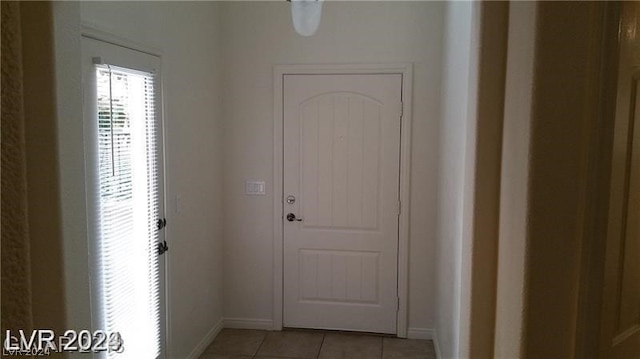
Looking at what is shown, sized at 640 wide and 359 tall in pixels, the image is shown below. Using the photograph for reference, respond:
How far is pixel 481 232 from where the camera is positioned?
3.31ft

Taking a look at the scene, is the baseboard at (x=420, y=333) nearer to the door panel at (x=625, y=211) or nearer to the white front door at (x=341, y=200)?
the white front door at (x=341, y=200)

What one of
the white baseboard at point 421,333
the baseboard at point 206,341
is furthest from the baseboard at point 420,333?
the baseboard at point 206,341

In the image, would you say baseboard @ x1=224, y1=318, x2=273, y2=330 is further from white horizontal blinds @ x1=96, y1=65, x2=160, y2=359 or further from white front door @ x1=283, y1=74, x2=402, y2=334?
white horizontal blinds @ x1=96, y1=65, x2=160, y2=359

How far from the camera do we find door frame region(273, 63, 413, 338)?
3.70 metres

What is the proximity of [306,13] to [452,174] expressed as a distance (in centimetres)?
125

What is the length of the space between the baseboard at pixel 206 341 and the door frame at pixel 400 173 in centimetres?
44

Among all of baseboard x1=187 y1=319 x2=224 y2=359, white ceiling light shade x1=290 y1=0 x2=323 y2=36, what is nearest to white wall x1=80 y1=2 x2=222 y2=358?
baseboard x1=187 y1=319 x2=224 y2=359

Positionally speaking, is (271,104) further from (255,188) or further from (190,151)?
(190,151)

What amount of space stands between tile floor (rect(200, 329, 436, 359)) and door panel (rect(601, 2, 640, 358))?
2.56 m

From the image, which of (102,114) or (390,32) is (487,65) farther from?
(390,32)

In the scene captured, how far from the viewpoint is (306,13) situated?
271 cm

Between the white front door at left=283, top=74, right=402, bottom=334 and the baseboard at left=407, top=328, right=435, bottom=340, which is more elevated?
the white front door at left=283, top=74, right=402, bottom=334

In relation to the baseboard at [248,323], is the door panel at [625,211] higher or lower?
higher

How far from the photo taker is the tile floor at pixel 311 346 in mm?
3564
